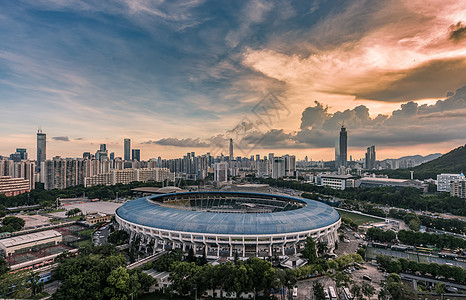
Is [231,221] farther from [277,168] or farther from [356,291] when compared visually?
[277,168]

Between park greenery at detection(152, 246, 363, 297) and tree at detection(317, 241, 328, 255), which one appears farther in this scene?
tree at detection(317, 241, 328, 255)

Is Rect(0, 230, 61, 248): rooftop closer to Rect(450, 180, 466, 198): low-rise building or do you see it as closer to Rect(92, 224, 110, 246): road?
Rect(92, 224, 110, 246): road

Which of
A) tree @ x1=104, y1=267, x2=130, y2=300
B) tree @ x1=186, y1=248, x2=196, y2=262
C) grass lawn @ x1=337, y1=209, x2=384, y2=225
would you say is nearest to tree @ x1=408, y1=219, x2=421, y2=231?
grass lawn @ x1=337, y1=209, x2=384, y2=225

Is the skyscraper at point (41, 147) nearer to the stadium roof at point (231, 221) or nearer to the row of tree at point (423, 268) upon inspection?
the stadium roof at point (231, 221)

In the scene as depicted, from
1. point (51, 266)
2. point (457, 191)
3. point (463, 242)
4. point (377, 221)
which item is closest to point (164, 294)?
point (51, 266)

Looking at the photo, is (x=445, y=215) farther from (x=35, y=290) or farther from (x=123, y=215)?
(x=35, y=290)

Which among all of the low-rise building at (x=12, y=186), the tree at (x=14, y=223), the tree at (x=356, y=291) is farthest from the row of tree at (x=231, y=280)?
the low-rise building at (x=12, y=186)

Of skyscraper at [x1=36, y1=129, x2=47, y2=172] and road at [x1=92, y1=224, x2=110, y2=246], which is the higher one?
skyscraper at [x1=36, y1=129, x2=47, y2=172]
